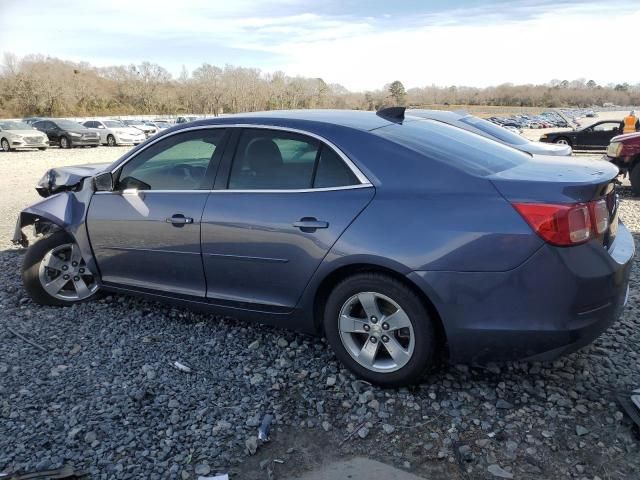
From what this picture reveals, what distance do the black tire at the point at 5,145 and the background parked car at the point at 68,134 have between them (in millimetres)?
2861

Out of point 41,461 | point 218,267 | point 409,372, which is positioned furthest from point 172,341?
point 409,372

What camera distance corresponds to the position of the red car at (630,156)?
33.6 ft

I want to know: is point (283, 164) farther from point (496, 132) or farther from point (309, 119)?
point (496, 132)

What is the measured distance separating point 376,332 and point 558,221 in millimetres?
1170

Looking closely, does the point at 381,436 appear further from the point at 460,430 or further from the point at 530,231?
the point at 530,231

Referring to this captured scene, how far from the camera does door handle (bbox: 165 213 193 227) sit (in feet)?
12.0

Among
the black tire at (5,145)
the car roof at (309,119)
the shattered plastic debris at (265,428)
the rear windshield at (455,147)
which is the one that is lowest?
the black tire at (5,145)

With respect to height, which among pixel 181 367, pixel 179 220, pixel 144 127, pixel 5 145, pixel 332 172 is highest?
pixel 332 172

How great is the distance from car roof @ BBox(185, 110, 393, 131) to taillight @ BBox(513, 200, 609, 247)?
115cm

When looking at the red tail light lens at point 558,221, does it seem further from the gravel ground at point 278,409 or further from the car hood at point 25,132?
the car hood at point 25,132

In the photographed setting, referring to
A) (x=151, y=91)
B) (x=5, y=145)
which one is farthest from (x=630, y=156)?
(x=151, y=91)

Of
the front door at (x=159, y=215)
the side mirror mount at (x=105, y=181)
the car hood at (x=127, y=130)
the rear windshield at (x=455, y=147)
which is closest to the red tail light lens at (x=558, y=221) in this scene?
the rear windshield at (x=455, y=147)

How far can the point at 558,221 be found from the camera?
2.61 meters

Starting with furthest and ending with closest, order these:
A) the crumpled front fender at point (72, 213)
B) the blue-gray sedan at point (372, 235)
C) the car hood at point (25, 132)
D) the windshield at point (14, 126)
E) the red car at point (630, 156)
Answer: the windshield at point (14, 126) < the car hood at point (25, 132) < the red car at point (630, 156) < the crumpled front fender at point (72, 213) < the blue-gray sedan at point (372, 235)
